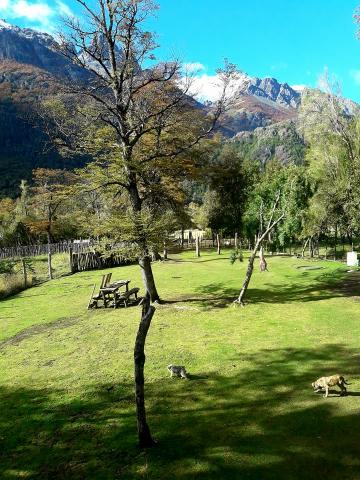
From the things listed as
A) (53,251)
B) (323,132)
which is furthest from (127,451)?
(53,251)

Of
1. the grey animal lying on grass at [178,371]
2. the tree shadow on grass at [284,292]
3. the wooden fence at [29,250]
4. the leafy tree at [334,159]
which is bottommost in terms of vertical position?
the grey animal lying on grass at [178,371]

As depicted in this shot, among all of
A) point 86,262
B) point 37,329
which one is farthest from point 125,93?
point 86,262

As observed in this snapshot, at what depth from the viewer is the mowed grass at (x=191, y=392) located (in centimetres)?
718

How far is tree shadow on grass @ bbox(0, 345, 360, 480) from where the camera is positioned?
22.7 feet

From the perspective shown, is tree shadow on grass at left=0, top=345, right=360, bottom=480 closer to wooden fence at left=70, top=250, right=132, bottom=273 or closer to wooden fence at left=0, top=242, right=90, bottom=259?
wooden fence at left=70, top=250, right=132, bottom=273

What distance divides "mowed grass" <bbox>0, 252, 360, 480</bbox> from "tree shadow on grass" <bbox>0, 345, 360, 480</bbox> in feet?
0.09

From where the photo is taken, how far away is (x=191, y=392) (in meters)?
10.1

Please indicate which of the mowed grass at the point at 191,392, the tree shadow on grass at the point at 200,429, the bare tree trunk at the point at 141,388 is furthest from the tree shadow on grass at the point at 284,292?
the bare tree trunk at the point at 141,388

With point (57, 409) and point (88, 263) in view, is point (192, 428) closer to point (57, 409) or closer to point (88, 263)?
point (57, 409)

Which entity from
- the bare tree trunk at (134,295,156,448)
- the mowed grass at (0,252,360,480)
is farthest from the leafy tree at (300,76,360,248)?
the bare tree trunk at (134,295,156,448)

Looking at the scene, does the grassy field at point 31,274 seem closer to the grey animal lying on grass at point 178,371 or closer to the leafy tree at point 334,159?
the grey animal lying on grass at point 178,371

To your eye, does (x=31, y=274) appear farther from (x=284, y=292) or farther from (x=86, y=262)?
(x=284, y=292)

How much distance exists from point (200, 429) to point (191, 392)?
6.09 feet

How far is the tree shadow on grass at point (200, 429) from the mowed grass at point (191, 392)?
1.1 inches
